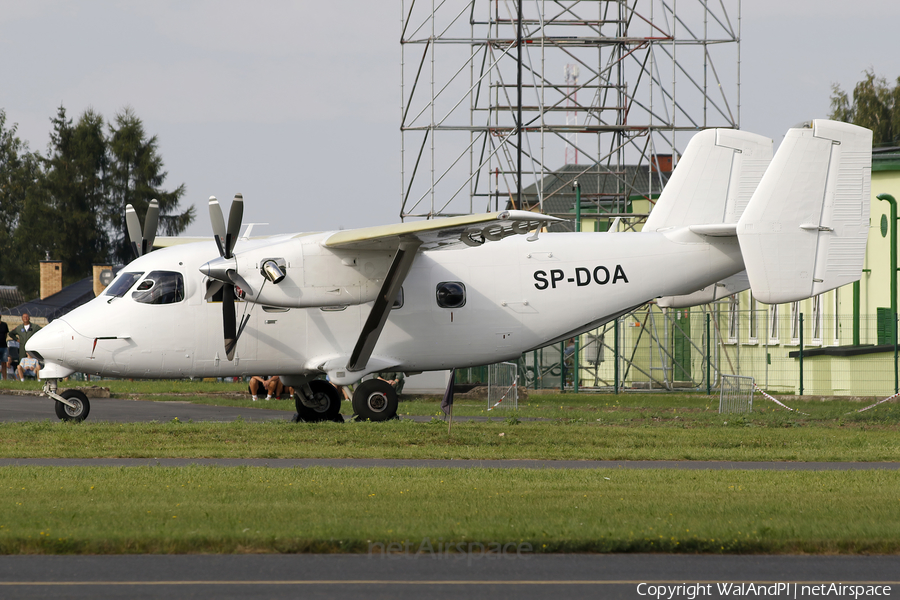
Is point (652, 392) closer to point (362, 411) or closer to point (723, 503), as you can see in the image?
point (362, 411)

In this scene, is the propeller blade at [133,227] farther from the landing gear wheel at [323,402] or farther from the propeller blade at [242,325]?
the landing gear wheel at [323,402]

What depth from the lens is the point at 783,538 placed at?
8773 mm

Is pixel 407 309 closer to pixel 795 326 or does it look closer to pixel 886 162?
pixel 886 162

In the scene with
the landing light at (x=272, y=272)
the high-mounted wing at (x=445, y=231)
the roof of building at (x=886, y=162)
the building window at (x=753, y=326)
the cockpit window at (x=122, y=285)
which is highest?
the roof of building at (x=886, y=162)

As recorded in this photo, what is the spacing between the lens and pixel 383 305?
1941 cm

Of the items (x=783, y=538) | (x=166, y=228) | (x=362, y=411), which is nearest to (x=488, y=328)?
(x=362, y=411)

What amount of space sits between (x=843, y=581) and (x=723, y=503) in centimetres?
299

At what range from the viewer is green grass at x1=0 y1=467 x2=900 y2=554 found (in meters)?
8.62

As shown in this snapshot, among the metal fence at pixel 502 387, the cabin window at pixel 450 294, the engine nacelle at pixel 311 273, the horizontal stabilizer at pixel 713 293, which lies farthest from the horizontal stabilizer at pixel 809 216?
the engine nacelle at pixel 311 273

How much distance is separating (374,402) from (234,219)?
4.28m

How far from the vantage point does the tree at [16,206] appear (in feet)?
256

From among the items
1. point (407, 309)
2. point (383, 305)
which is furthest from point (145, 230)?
point (407, 309)

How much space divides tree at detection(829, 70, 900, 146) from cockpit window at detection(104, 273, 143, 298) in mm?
56816

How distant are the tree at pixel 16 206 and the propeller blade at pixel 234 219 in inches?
2505
